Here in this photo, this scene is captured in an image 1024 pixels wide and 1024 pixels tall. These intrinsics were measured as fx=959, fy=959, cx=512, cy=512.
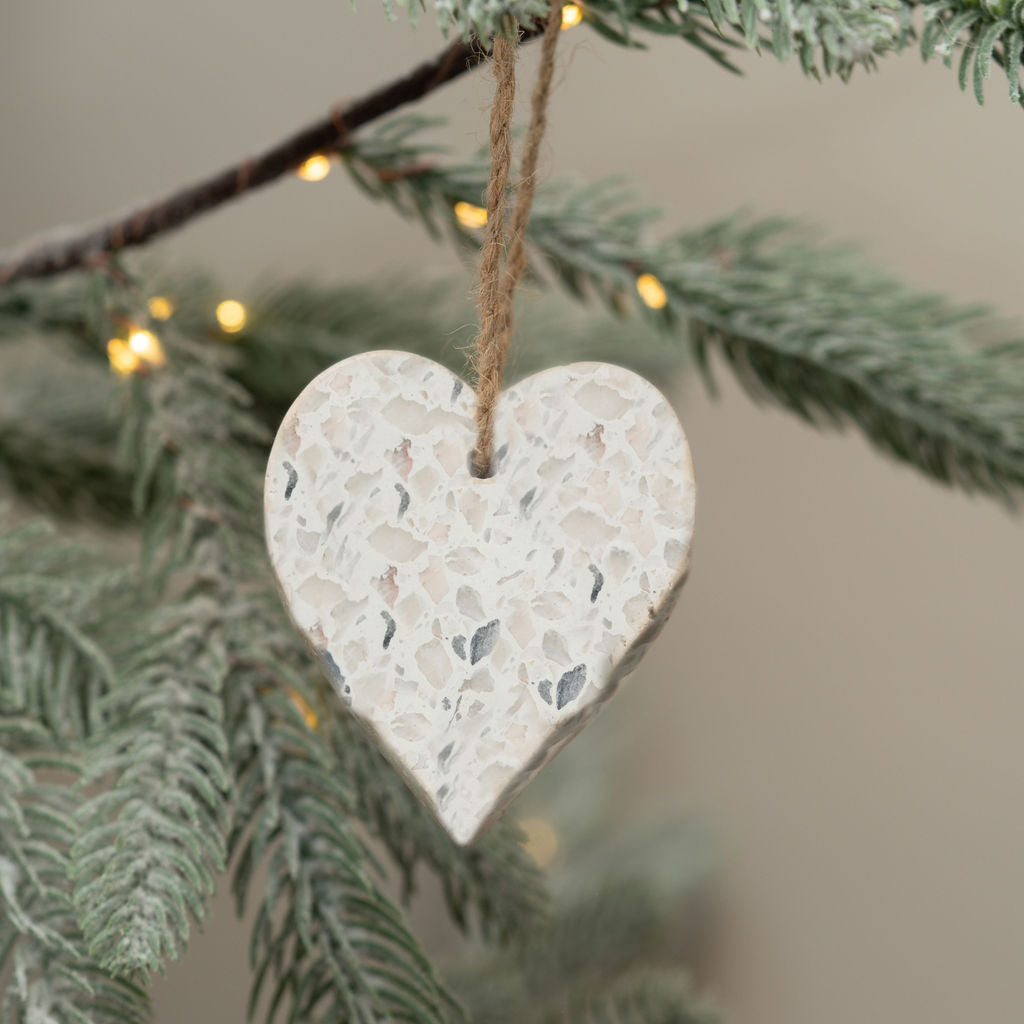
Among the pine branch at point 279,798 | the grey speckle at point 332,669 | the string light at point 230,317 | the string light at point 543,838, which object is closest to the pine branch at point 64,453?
the string light at point 230,317

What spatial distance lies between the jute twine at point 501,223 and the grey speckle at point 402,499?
2 centimetres

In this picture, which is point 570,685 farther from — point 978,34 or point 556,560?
point 978,34

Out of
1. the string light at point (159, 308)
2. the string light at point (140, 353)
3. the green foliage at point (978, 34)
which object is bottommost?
the green foliage at point (978, 34)

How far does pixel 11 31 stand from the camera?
0.95 m

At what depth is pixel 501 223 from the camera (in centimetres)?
25

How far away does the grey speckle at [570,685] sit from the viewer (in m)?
0.26

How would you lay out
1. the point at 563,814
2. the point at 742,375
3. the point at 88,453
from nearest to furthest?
the point at 742,375 < the point at 88,453 < the point at 563,814

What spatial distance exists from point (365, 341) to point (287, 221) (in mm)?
593

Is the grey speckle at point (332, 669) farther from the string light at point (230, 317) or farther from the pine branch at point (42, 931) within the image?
the string light at point (230, 317)

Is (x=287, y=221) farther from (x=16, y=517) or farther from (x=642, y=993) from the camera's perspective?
(x=642, y=993)

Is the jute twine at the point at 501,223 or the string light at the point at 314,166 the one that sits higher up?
the string light at the point at 314,166

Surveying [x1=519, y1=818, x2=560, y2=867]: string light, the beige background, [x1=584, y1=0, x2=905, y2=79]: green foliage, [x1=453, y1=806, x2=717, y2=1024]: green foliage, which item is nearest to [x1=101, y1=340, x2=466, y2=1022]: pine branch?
[x1=453, y1=806, x2=717, y2=1024]: green foliage

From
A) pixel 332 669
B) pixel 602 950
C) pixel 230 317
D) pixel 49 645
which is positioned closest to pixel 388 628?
pixel 332 669

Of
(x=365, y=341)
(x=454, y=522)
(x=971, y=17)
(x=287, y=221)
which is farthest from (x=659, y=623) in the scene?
(x=287, y=221)
